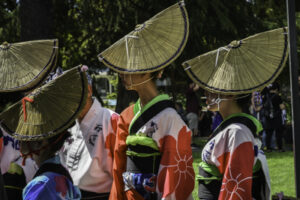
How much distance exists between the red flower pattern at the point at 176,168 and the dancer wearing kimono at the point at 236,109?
150 millimetres

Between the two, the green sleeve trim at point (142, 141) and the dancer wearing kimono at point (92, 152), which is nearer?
the green sleeve trim at point (142, 141)

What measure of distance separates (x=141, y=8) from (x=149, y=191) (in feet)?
27.8

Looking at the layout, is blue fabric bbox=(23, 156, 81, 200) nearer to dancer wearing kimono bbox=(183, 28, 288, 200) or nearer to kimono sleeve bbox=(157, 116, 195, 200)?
kimono sleeve bbox=(157, 116, 195, 200)

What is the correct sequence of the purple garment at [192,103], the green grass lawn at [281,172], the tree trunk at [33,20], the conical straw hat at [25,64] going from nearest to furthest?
the conical straw hat at [25,64]
the green grass lawn at [281,172]
the tree trunk at [33,20]
the purple garment at [192,103]

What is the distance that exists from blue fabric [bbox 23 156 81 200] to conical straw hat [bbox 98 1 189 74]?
1.01 meters

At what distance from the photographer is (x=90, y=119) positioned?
3820 millimetres

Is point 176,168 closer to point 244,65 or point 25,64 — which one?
point 244,65

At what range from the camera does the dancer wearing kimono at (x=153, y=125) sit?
3244 mm

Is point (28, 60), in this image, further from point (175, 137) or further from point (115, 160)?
point (175, 137)

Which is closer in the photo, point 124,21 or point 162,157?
point 162,157

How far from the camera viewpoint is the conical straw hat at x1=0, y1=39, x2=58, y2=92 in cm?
356

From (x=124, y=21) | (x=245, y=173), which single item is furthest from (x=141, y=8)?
(x=245, y=173)

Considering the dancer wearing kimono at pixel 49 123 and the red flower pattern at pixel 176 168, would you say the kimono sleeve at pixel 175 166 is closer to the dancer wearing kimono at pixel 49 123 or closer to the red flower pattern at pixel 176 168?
the red flower pattern at pixel 176 168

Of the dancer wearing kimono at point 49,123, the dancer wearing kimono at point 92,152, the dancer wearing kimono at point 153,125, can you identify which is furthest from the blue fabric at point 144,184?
the dancer wearing kimono at point 49,123
